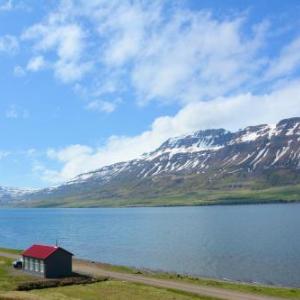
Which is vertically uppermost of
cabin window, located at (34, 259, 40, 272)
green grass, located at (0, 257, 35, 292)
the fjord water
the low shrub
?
cabin window, located at (34, 259, 40, 272)

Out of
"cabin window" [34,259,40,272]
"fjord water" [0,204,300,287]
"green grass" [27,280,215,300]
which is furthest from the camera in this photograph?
"fjord water" [0,204,300,287]

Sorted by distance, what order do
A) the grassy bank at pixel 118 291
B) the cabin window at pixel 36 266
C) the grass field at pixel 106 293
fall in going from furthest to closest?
the cabin window at pixel 36 266 < the grassy bank at pixel 118 291 < the grass field at pixel 106 293

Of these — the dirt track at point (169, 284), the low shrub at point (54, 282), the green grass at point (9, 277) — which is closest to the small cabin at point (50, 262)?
the green grass at point (9, 277)

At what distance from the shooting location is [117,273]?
317 feet

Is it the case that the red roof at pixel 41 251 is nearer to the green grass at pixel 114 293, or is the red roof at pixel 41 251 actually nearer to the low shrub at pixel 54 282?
the low shrub at pixel 54 282

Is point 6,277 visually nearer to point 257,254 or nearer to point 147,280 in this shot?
point 147,280

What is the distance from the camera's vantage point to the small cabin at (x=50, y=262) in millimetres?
88875

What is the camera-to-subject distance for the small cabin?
8888 centimetres

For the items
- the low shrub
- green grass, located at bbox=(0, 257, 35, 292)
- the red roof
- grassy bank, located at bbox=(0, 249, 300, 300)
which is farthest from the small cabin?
the low shrub

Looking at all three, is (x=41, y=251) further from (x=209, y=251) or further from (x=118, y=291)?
(x=209, y=251)

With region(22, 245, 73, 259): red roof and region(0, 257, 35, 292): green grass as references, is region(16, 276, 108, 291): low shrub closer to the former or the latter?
region(0, 257, 35, 292): green grass

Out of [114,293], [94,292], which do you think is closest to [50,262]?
[94,292]

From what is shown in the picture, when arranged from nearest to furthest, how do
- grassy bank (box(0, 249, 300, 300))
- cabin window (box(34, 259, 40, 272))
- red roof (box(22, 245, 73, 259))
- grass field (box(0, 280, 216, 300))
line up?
1. grass field (box(0, 280, 216, 300))
2. grassy bank (box(0, 249, 300, 300))
3. red roof (box(22, 245, 73, 259))
4. cabin window (box(34, 259, 40, 272))

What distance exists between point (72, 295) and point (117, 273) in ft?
92.8
